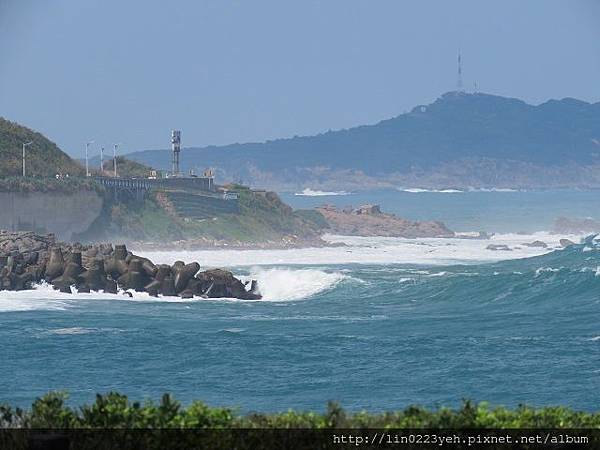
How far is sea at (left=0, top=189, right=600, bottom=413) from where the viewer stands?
30.5m

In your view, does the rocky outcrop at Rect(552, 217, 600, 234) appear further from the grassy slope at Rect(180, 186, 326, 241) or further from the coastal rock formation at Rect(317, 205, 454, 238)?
the grassy slope at Rect(180, 186, 326, 241)

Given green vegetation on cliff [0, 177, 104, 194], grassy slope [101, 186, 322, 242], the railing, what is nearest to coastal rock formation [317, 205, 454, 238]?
grassy slope [101, 186, 322, 242]

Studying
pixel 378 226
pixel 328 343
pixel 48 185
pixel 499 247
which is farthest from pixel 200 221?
pixel 328 343

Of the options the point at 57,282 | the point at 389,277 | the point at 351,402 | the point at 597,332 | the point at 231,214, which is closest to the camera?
the point at 351,402

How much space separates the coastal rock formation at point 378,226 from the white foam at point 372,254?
30.9 ft

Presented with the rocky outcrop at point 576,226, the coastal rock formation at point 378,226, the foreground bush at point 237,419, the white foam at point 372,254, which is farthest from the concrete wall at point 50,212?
the foreground bush at point 237,419

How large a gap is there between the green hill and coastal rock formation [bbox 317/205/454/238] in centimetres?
2437

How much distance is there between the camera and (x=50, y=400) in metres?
15.4

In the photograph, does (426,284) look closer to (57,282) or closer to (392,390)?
(57,282)

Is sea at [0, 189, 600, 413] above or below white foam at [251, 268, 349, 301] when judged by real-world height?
below

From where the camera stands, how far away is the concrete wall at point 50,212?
312 ft

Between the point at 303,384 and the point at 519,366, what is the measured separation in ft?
16.4

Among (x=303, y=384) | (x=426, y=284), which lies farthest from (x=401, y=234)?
(x=303, y=384)

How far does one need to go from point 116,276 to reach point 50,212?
42199mm
